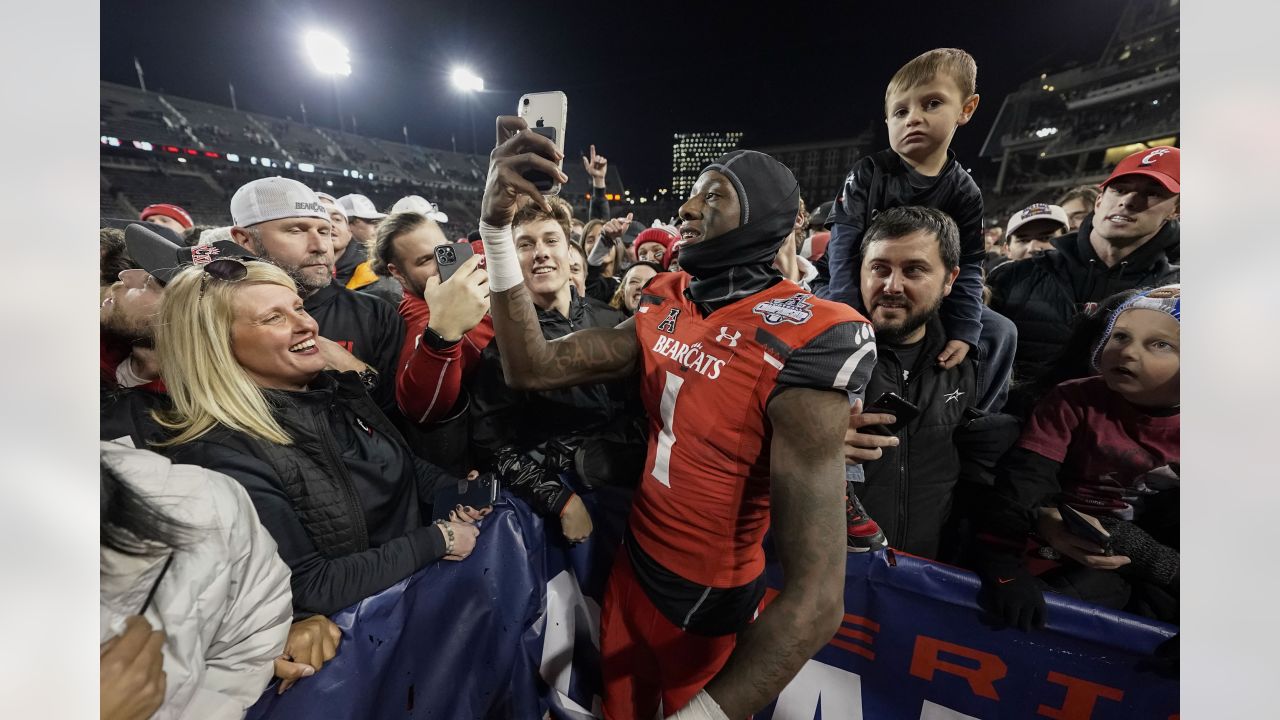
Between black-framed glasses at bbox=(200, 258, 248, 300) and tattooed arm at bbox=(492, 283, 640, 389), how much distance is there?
92 cm

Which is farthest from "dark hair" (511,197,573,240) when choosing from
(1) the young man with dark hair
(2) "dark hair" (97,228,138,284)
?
(1) the young man with dark hair

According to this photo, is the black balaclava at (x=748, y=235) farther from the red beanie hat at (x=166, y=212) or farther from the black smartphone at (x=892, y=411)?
the red beanie hat at (x=166, y=212)

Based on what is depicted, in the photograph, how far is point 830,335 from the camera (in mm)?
1452

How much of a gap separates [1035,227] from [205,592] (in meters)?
6.66

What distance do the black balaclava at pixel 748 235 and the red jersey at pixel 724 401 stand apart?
71 millimetres

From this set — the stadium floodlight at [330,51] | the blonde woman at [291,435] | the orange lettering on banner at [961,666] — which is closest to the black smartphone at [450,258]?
the blonde woman at [291,435]

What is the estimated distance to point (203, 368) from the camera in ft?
5.08

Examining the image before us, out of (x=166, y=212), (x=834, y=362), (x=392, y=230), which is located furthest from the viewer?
(x=166, y=212)

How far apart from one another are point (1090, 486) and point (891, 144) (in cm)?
190

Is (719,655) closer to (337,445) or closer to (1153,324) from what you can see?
(337,445)

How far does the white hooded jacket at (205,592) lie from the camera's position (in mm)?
979

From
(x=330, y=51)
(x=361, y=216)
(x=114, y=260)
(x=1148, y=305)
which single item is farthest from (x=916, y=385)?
(x=330, y=51)

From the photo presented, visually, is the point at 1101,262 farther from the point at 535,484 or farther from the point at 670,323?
the point at 535,484
